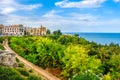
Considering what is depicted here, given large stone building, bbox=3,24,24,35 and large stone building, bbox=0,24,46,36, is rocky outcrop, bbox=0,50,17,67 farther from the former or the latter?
large stone building, bbox=3,24,24,35

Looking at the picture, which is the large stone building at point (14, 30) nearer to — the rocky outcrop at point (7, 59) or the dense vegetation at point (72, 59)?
the dense vegetation at point (72, 59)

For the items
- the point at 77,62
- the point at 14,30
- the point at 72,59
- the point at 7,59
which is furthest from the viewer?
the point at 14,30

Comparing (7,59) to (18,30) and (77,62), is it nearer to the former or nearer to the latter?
(77,62)

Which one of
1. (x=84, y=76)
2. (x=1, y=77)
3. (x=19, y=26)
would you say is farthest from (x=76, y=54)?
(x=19, y=26)

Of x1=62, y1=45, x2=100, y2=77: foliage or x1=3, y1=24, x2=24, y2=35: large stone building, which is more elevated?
x1=3, y1=24, x2=24, y2=35: large stone building

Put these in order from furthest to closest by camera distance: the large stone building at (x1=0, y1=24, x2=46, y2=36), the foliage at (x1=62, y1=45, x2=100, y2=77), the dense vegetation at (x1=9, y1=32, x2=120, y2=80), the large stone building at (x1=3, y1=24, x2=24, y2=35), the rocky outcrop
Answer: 1. the large stone building at (x1=3, y1=24, x2=24, y2=35)
2. the large stone building at (x1=0, y1=24, x2=46, y2=36)
3. the dense vegetation at (x1=9, y1=32, x2=120, y2=80)
4. the foliage at (x1=62, y1=45, x2=100, y2=77)
5. the rocky outcrop

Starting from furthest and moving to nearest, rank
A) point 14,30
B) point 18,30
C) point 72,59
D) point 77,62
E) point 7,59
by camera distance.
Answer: point 14,30 → point 18,30 → point 72,59 → point 77,62 → point 7,59

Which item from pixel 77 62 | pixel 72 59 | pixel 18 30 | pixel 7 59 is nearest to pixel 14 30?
pixel 18 30

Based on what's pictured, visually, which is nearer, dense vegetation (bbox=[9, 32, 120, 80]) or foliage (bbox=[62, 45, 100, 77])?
foliage (bbox=[62, 45, 100, 77])

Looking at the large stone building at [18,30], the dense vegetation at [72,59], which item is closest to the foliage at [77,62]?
the dense vegetation at [72,59]

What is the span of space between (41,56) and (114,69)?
495 inches

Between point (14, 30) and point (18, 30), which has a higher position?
point (18, 30)

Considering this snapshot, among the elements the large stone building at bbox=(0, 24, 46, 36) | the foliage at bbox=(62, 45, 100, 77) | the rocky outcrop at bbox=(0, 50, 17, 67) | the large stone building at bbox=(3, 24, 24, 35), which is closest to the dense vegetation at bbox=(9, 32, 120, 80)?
the foliage at bbox=(62, 45, 100, 77)

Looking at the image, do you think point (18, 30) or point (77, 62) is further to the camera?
point (18, 30)
